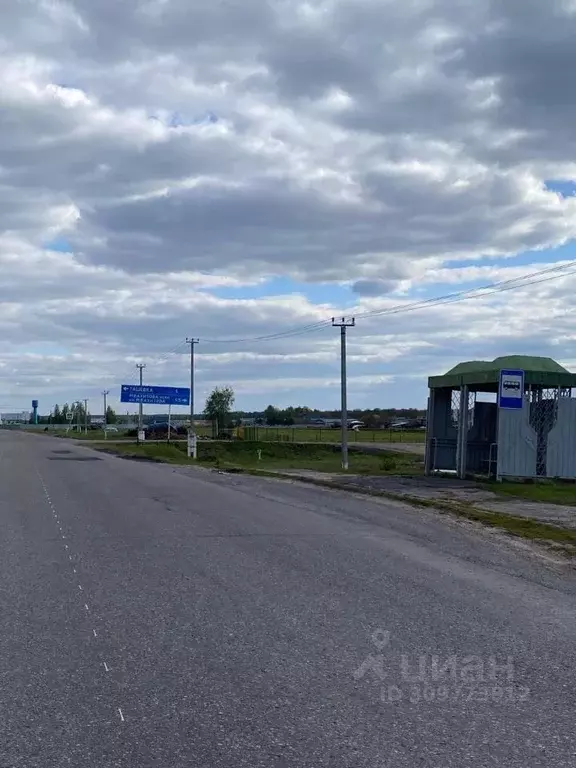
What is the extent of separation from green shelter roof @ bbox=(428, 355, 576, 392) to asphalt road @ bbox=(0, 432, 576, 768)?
13082 mm

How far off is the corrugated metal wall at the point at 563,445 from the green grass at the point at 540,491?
15.0 inches

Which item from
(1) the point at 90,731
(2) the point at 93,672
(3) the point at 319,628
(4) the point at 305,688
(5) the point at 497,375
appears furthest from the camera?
(5) the point at 497,375

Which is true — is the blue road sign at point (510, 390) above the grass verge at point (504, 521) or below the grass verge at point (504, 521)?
above

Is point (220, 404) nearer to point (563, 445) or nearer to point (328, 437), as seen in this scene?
point (328, 437)

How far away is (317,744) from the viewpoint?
16.3 ft

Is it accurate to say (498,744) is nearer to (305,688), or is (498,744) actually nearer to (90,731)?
(305,688)

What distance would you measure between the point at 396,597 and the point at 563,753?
4255 millimetres

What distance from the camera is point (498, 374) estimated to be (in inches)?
1006

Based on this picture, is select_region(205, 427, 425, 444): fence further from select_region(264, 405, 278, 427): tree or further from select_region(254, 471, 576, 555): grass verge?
select_region(264, 405, 278, 427): tree

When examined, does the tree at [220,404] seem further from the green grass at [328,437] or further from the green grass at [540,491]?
the green grass at [540,491]

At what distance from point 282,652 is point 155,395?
7331cm

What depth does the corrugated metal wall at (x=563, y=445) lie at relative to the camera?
26.0 metres

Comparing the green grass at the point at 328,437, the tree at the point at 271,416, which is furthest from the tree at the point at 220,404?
the tree at the point at 271,416

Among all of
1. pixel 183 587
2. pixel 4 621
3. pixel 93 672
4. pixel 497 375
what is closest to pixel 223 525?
pixel 183 587
